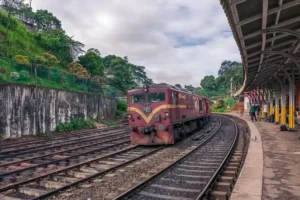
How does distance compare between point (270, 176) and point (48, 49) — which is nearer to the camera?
point (270, 176)

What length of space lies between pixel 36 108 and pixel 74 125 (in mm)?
4539

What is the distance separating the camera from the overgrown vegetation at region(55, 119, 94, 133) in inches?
823

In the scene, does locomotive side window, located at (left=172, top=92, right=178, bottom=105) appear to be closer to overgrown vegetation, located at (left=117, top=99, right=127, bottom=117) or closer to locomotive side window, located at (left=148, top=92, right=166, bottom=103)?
locomotive side window, located at (left=148, top=92, right=166, bottom=103)

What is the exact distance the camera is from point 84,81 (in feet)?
87.3

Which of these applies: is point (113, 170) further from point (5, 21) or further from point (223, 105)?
point (223, 105)

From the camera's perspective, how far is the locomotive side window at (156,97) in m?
13.0

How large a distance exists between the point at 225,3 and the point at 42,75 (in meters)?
17.4

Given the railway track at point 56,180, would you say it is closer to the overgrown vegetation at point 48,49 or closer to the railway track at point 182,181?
the railway track at point 182,181

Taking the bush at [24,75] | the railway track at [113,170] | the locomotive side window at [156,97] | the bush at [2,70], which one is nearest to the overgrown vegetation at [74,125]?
the bush at [24,75]

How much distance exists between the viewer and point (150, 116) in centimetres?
1304

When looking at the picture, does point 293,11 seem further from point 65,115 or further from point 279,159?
point 65,115

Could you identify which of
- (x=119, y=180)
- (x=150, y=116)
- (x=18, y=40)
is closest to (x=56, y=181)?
(x=119, y=180)

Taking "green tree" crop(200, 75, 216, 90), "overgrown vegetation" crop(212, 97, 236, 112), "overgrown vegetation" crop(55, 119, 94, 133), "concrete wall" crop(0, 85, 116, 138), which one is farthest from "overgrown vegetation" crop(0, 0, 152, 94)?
"green tree" crop(200, 75, 216, 90)

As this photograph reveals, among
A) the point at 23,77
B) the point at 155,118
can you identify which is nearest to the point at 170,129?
the point at 155,118
